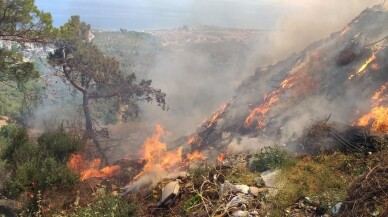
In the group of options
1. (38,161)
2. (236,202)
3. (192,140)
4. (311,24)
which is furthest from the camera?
(311,24)

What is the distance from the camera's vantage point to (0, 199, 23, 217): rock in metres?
9.90

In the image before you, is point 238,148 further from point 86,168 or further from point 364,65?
point 86,168

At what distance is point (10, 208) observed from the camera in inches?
391

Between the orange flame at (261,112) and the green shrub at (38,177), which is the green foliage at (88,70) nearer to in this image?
the orange flame at (261,112)

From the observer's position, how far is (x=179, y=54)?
5888 centimetres

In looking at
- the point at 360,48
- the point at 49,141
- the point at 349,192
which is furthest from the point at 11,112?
the point at 349,192

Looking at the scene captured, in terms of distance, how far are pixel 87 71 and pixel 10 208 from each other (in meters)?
10.7

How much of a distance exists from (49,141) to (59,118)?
21.5 metres

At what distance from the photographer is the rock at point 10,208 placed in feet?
32.5

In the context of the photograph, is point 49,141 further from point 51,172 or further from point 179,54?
point 179,54

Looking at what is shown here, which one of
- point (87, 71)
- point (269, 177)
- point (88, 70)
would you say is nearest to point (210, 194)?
point (269, 177)

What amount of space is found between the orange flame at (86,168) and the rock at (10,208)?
240 cm

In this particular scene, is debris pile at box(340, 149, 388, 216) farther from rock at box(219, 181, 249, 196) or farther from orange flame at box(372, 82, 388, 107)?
orange flame at box(372, 82, 388, 107)

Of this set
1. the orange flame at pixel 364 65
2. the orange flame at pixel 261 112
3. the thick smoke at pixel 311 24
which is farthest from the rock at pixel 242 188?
the thick smoke at pixel 311 24
